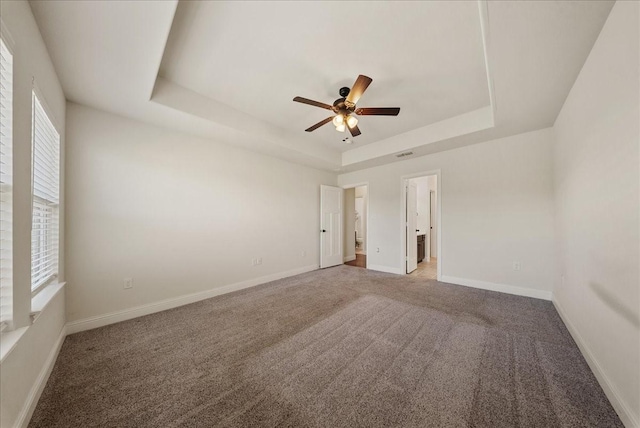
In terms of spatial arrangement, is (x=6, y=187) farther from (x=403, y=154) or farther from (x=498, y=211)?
(x=498, y=211)

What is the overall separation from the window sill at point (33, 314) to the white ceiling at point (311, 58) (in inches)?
74.8

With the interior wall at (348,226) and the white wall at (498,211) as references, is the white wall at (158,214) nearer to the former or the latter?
the interior wall at (348,226)

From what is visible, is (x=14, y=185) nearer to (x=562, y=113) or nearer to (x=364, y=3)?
(x=364, y=3)

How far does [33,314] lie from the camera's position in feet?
4.63

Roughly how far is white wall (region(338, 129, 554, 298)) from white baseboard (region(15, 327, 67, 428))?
4.81 metres

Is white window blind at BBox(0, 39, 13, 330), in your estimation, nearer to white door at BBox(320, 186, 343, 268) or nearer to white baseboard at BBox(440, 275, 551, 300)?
white door at BBox(320, 186, 343, 268)

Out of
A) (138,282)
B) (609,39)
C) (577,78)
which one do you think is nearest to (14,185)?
(138,282)

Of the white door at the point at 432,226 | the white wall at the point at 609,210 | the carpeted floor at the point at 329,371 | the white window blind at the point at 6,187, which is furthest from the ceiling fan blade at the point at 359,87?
the white door at the point at 432,226

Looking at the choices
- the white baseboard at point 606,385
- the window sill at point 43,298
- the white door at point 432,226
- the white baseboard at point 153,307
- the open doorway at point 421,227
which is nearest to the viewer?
the white baseboard at point 606,385

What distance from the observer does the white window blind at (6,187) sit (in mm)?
1142

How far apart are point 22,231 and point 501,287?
17.1 feet

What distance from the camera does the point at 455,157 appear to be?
3.89 m

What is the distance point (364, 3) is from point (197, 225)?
320cm

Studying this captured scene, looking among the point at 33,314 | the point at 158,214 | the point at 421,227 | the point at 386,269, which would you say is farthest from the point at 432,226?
the point at 33,314
